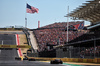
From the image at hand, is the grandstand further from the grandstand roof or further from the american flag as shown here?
the american flag

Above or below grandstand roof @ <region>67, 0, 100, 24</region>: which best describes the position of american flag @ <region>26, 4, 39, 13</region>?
above

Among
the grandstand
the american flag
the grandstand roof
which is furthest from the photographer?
the american flag

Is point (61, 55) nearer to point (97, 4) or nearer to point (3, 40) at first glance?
point (97, 4)

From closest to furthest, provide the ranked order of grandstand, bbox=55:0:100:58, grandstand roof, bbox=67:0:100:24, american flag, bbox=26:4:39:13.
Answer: grandstand, bbox=55:0:100:58 < grandstand roof, bbox=67:0:100:24 < american flag, bbox=26:4:39:13

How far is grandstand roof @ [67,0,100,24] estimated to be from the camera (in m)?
49.7

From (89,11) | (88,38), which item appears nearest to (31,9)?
(89,11)

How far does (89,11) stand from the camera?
2181 inches

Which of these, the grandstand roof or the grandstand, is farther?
the grandstand roof

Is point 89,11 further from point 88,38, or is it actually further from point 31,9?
point 31,9

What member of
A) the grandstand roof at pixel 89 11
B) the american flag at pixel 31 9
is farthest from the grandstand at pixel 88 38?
the american flag at pixel 31 9

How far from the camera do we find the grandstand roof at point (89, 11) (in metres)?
49.7

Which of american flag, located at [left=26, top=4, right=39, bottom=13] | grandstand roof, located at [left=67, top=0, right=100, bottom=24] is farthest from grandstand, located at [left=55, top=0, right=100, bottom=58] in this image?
american flag, located at [left=26, top=4, right=39, bottom=13]

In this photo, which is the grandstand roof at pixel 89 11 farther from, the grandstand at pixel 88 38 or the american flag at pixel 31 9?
the american flag at pixel 31 9

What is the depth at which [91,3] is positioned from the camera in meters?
48.8
